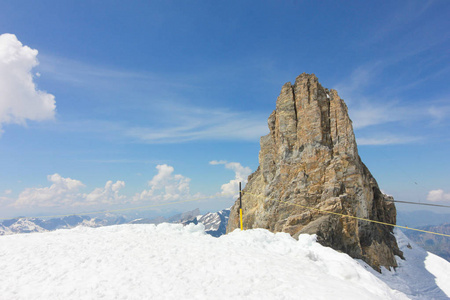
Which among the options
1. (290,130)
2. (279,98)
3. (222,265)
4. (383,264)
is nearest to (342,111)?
(290,130)

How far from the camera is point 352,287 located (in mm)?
12180

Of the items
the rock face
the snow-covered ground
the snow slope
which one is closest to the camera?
the snow-covered ground

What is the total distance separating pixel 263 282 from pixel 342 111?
34501 millimetres

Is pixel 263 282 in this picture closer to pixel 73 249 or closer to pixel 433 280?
pixel 73 249

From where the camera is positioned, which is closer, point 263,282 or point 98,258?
point 263,282

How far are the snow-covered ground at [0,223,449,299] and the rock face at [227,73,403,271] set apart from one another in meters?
14.2

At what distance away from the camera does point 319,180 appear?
36.6 meters

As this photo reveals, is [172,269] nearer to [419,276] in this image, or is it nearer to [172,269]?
[172,269]

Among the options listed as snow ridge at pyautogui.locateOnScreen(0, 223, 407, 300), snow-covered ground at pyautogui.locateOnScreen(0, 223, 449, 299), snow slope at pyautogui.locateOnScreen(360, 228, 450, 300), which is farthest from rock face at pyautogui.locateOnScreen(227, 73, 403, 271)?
snow ridge at pyautogui.locateOnScreen(0, 223, 407, 300)

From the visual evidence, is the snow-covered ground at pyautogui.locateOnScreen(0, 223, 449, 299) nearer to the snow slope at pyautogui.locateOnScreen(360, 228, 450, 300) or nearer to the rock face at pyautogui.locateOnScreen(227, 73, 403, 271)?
the rock face at pyautogui.locateOnScreen(227, 73, 403, 271)

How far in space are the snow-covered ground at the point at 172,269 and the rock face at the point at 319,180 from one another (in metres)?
14.2

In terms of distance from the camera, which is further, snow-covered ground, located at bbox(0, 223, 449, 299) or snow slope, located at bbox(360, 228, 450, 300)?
snow slope, located at bbox(360, 228, 450, 300)

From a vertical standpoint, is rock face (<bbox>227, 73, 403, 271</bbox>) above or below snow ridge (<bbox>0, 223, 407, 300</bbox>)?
above

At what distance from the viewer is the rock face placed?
32562mm
